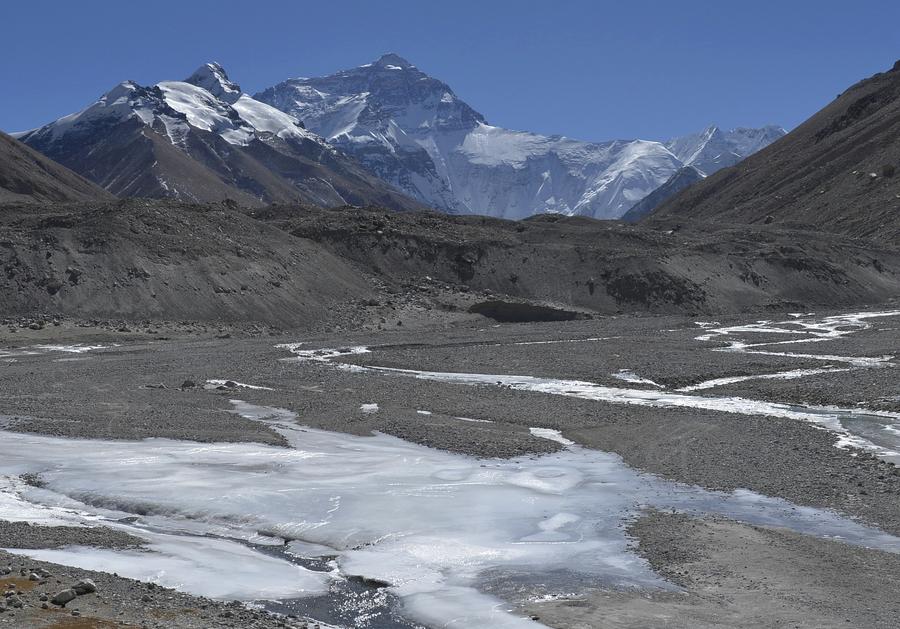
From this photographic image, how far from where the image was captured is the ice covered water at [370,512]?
16.3m

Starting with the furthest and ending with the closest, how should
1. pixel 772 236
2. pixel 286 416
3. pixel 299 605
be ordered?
pixel 772 236
pixel 286 416
pixel 299 605

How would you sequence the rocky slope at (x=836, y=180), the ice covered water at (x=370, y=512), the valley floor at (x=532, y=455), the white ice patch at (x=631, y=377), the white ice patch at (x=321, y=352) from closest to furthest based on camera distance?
1. the valley floor at (x=532, y=455)
2. the ice covered water at (x=370, y=512)
3. the white ice patch at (x=631, y=377)
4. the white ice patch at (x=321, y=352)
5. the rocky slope at (x=836, y=180)

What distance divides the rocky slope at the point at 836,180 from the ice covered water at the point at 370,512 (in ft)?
361

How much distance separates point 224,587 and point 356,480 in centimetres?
827

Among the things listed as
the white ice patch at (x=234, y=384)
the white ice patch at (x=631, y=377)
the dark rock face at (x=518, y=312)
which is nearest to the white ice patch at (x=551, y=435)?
the white ice patch at (x=631, y=377)

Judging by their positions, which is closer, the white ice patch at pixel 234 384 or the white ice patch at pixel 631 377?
the white ice patch at pixel 234 384

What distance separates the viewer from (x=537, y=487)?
76.2 ft

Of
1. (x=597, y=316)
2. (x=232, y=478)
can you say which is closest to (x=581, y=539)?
(x=232, y=478)

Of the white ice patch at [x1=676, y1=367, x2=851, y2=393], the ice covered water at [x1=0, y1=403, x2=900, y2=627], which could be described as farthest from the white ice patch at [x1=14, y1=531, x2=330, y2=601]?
the white ice patch at [x1=676, y1=367, x2=851, y2=393]

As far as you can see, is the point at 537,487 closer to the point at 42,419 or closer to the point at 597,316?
the point at 42,419

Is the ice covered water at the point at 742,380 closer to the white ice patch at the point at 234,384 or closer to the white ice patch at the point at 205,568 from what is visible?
the white ice patch at the point at 234,384

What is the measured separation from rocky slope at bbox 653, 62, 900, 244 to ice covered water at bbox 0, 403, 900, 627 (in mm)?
109962

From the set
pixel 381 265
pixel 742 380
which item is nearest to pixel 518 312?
pixel 381 265

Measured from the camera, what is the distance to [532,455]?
2730cm
